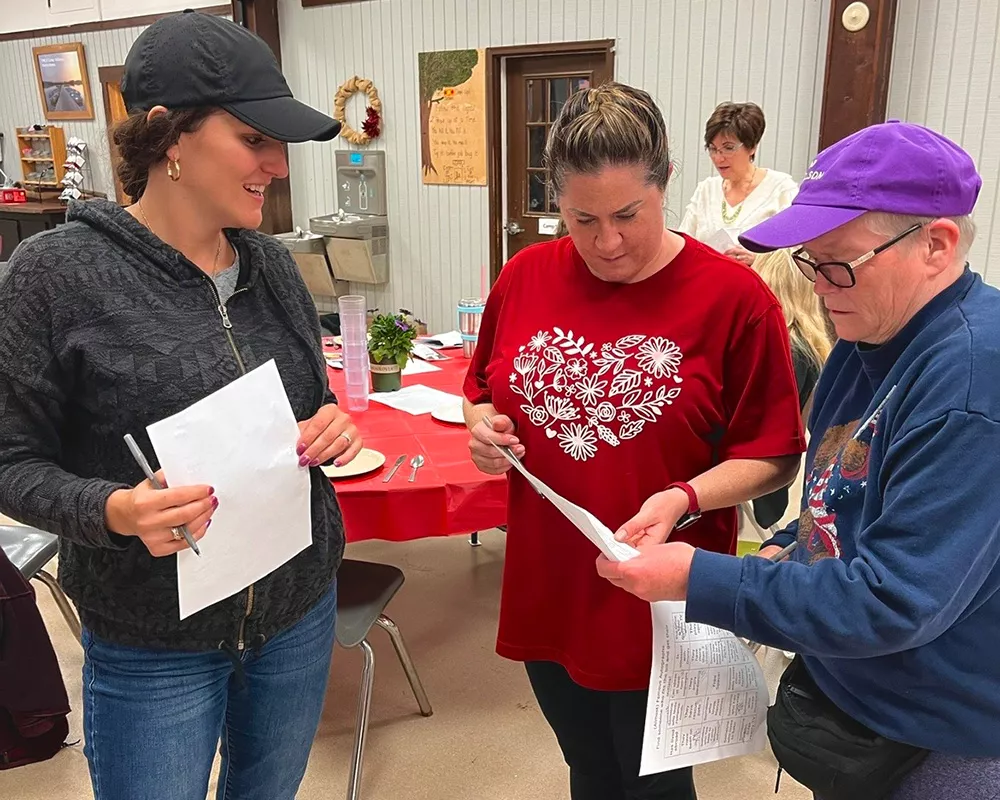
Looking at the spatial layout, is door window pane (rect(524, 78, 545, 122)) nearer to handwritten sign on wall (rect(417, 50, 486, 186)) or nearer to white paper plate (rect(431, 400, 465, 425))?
handwritten sign on wall (rect(417, 50, 486, 186))

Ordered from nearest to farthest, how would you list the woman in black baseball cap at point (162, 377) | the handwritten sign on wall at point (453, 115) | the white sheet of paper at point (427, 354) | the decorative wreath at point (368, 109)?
1. the woman in black baseball cap at point (162, 377)
2. the white sheet of paper at point (427, 354)
3. the handwritten sign on wall at point (453, 115)
4. the decorative wreath at point (368, 109)

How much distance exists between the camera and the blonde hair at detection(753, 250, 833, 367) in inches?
91.7

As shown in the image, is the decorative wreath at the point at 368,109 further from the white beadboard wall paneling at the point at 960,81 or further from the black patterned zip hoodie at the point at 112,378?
the black patterned zip hoodie at the point at 112,378

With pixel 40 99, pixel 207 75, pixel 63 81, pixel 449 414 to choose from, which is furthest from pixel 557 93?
pixel 40 99

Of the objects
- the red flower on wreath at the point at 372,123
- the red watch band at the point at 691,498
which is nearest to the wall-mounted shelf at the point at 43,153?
the red flower on wreath at the point at 372,123

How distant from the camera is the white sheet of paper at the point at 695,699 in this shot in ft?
3.76

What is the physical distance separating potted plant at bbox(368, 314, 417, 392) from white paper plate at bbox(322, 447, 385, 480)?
546 mm

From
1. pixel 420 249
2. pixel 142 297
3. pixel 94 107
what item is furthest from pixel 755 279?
pixel 94 107

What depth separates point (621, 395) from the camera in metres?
1.26

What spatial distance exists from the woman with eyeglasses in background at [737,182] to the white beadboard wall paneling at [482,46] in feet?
2.04

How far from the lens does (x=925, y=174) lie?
86 cm

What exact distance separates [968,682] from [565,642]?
25.8 inches

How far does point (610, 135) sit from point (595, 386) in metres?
0.36

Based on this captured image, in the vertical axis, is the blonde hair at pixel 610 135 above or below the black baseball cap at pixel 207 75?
below
